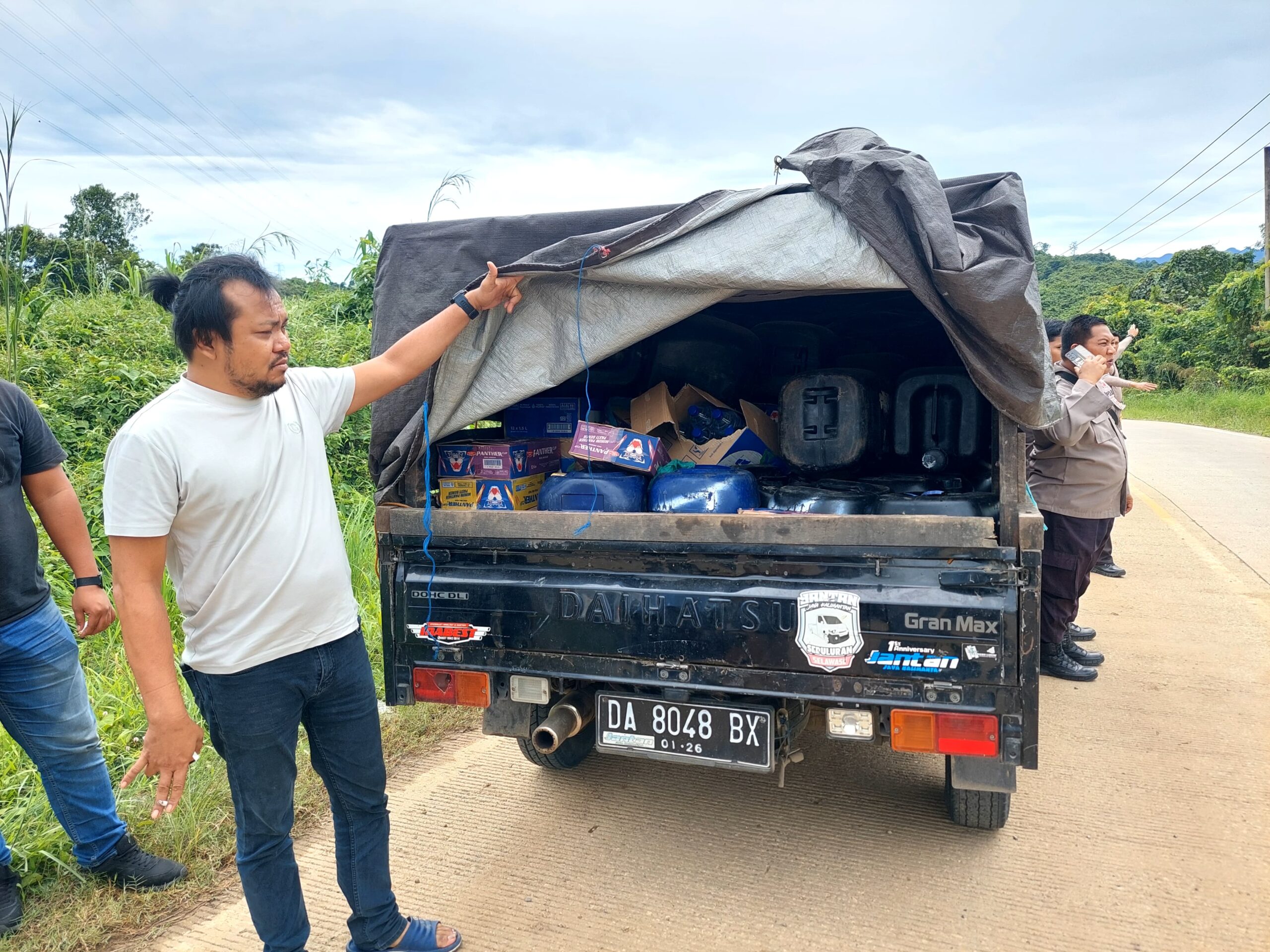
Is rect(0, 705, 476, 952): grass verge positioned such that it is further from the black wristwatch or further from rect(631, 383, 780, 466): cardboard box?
the black wristwatch

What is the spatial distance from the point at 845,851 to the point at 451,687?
1381mm

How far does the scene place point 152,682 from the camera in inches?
74.3

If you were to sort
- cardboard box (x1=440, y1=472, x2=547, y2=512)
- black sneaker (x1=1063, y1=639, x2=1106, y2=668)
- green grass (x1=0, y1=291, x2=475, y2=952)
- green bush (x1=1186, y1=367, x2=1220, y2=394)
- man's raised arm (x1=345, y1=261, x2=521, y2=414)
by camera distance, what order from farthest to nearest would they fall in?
green bush (x1=1186, y1=367, x2=1220, y2=394) → black sneaker (x1=1063, y1=639, x2=1106, y2=668) → cardboard box (x1=440, y1=472, x2=547, y2=512) → green grass (x1=0, y1=291, x2=475, y2=952) → man's raised arm (x1=345, y1=261, x2=521, y2=414)

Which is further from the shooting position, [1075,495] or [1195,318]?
[1195,318]

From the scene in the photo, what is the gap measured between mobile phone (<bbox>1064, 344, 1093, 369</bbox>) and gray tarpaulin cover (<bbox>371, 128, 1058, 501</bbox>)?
175 cm

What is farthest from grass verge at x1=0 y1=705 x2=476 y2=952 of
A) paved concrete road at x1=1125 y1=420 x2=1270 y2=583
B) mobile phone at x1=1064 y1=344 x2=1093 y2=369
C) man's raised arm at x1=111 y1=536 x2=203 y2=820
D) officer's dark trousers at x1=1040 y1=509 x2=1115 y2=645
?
paved concrete road at x1=1125 y1=420 x2=1270 y2=583

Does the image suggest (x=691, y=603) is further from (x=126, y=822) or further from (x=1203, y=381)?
(x=1203, y=381)

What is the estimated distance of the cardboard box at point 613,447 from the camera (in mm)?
2926

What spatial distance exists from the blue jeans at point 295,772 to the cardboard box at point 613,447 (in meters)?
1.00

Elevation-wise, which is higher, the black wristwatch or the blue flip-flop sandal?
the black wristwatch

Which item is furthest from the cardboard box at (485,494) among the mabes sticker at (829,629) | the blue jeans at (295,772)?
the mabes sticker at (829,629)

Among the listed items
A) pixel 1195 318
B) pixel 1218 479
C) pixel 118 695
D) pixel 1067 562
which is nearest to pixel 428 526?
pixel 118 695

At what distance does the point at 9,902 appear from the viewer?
254 centimetres

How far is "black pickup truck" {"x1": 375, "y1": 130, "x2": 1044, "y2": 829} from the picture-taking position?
229 cm
